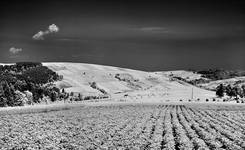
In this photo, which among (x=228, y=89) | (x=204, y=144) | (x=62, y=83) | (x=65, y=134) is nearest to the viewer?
(x=204, y=144)

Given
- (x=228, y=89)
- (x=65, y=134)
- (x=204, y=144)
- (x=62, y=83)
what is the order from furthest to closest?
(x=62, y=83), (x=228, y=89), (x=65, y=134), (x=204, y=144)

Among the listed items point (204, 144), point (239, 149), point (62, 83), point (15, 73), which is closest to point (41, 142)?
point (204, 144)

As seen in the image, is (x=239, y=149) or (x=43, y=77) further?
(x=43, y=77)

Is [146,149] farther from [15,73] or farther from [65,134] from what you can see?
[15,73]

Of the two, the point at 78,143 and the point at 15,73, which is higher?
the point at 15,73

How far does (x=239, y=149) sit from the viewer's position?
2481 cm

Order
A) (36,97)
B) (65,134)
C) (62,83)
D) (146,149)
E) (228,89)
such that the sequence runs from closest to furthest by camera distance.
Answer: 1. (146,149)
2. (65,134)
3. (36,97)
4. (228,89)
5. (62,83)

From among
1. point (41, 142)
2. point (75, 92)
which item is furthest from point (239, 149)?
point (75, 92)

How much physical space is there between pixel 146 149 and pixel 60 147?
21.2 ft

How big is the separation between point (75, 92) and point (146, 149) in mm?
150372

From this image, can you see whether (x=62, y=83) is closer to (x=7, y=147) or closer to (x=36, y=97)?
(x=36, y=97)

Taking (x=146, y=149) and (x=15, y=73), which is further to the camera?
(x=15, y=73)

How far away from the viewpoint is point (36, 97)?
130m

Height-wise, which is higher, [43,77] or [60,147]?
[43,77]
